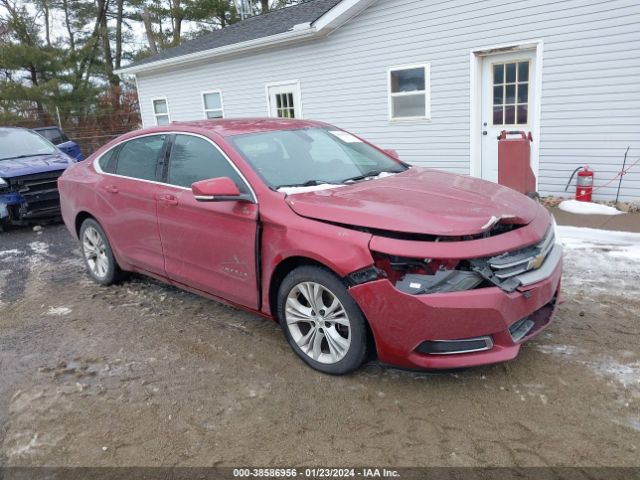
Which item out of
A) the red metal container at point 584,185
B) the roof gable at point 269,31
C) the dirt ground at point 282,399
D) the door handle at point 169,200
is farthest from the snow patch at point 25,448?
the roof gable at point 269,31

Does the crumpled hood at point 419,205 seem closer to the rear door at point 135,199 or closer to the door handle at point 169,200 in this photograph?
the door handle at point 169,200

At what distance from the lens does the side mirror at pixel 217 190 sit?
10.9 feet

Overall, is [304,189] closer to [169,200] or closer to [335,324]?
[335,324]

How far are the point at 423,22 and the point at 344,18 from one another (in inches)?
69.5

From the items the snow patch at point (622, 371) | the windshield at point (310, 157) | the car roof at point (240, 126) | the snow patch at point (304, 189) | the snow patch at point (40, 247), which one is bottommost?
the snow patch at point (622, 371)

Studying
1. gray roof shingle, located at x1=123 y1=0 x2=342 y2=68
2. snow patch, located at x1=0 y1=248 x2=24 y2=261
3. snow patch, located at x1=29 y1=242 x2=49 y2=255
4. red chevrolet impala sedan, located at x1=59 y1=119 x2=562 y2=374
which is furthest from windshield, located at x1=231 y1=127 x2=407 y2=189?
gray roof shingle, located at x1=123 y1=0 x2=342 y2=68

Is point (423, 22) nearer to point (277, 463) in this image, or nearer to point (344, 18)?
point (344, 18)

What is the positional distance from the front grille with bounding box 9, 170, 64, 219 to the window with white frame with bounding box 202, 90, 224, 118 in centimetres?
619

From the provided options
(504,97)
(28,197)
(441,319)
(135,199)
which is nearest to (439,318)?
(441,319)

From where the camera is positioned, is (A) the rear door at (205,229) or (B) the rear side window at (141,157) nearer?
(A) the rear door at (205,229)

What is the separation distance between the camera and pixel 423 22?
9.07 metres

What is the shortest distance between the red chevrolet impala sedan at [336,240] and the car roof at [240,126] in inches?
0.8

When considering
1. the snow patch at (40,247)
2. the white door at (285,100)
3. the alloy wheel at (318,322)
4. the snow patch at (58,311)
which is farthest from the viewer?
the white door at (285,100)

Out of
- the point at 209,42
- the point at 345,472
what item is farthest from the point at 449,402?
the point at 209,42
